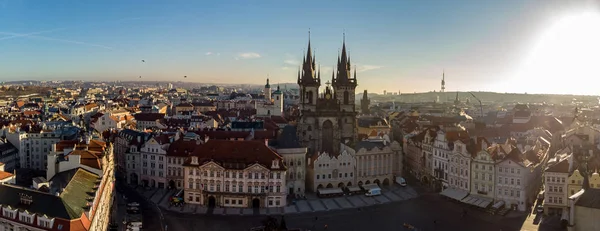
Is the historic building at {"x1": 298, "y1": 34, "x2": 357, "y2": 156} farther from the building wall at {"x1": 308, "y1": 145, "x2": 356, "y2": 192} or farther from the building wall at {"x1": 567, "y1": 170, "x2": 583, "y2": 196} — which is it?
the building wall at {"x1": 567, "y1": 170, "x2": 583, "y2": 196}

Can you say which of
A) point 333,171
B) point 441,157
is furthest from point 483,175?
point 333,171

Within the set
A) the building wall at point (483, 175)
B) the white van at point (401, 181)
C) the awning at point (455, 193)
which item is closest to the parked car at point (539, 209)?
the building wall at point (483, 175)

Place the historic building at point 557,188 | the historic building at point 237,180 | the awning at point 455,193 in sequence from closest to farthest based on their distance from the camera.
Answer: the historic building at point 557,188 < the historic building at point 237,180 < the awning at point 455,193

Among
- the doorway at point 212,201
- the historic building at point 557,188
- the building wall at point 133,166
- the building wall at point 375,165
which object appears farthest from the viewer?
the building wall at point 133,166

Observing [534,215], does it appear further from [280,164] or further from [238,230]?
[238,230]

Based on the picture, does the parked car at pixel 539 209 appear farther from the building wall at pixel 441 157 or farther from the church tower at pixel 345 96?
the church tower at pixel 345 96

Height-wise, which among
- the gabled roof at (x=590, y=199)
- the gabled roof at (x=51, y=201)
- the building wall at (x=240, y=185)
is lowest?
the building wall at (x=240, y=185)
